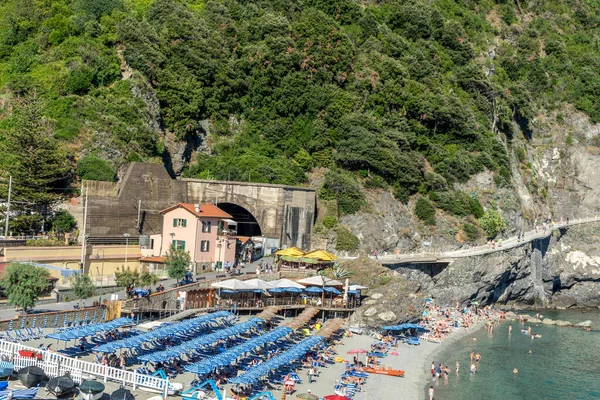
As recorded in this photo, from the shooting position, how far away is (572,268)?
7750cm

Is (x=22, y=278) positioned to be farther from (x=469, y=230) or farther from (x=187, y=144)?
(x=469, y=230)

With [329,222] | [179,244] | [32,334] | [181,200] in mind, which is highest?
[181,200]

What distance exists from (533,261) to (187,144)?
39.8 m

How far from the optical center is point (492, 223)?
71125mm

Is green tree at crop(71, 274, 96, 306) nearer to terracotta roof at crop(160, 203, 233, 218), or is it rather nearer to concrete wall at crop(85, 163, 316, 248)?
concrete wall at crop(85, 163, 316, 248)

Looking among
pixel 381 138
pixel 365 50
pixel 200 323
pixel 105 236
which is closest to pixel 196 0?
pixel 365 50

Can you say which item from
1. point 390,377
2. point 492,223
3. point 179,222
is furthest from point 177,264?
point 492,223

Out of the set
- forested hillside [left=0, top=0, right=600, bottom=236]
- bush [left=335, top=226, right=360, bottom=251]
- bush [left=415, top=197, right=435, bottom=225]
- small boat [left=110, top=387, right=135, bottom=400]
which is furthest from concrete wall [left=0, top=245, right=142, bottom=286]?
bush [left=415, top=197, right=435, bottom=225]

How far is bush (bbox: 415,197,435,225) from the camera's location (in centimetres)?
6950

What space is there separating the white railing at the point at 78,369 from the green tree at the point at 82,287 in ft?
34.8

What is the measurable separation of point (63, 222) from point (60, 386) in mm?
26079

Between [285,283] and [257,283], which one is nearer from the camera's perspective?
[257,283]

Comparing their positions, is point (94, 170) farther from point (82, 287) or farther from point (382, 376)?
point (382, 376)

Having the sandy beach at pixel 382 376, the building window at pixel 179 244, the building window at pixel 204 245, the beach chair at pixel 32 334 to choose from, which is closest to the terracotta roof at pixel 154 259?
the building window at pixel 179 244
